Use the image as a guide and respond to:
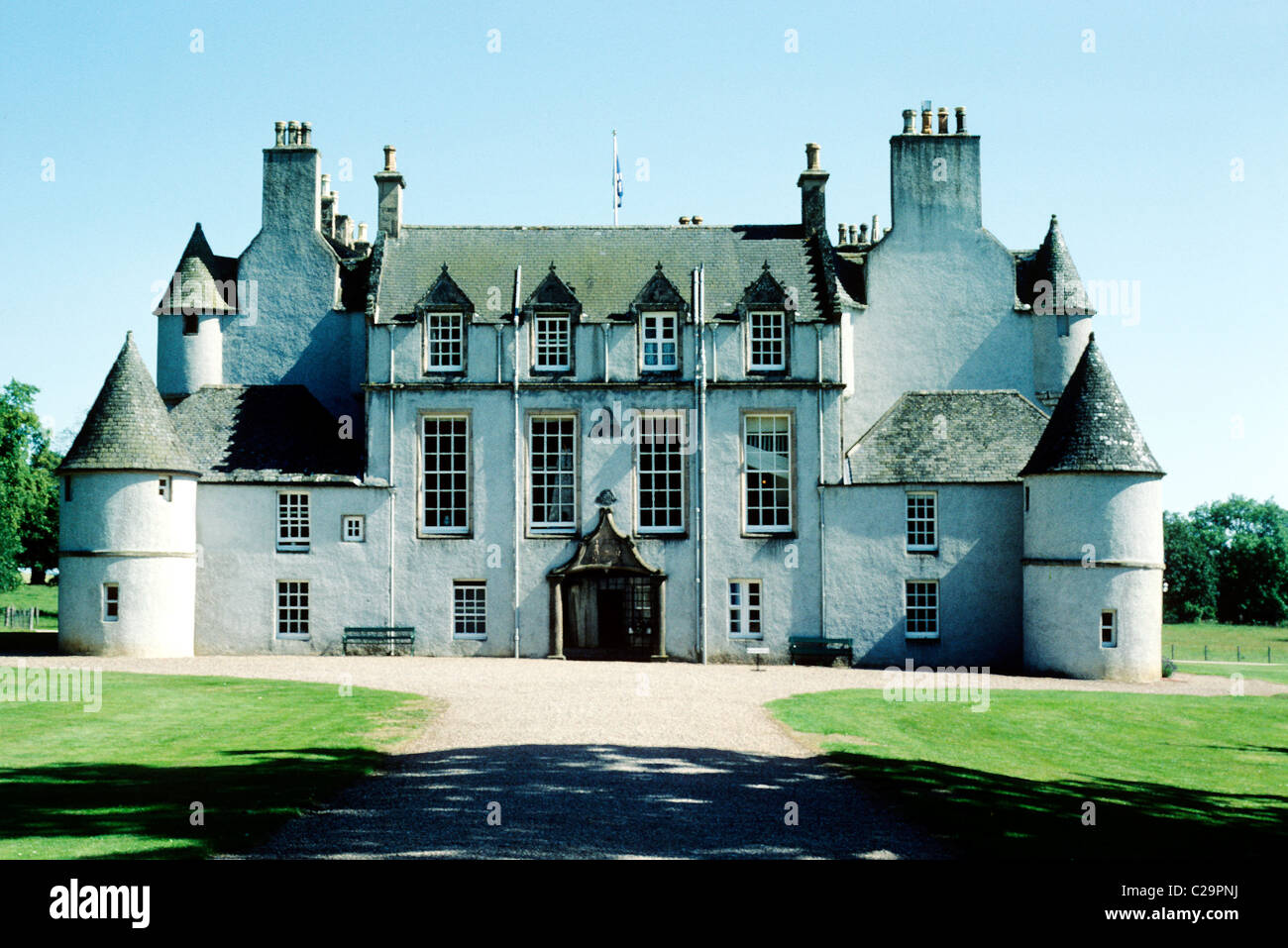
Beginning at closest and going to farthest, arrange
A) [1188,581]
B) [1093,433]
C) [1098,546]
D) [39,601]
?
[1098,546]
[1093,433]
[39,601]
[1188,581]

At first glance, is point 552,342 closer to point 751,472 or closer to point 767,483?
point 751,472

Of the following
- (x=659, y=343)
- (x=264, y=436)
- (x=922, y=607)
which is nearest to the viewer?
(x=922, y=607)

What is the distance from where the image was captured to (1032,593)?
34.7 m

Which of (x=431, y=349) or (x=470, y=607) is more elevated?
(x=431, y=349)

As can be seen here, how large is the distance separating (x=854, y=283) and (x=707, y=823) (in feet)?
106

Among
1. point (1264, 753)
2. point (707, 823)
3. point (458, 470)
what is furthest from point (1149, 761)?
point (458, 470)

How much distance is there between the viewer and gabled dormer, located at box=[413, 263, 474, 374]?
122 feet

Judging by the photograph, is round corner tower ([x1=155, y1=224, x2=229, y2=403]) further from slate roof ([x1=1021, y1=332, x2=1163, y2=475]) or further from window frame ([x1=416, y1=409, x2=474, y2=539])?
slate roof ([x1=1021, y1=332, x2=1163, y2=475])

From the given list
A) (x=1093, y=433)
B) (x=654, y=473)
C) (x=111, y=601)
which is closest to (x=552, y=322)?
(x=654, y=473)

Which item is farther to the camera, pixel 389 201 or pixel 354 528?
pixel 389 201

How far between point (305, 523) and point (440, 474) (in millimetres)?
4450

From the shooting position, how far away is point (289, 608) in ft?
119

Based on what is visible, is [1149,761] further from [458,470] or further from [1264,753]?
[458,470]

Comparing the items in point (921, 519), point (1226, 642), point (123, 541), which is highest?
point (921, 519)
